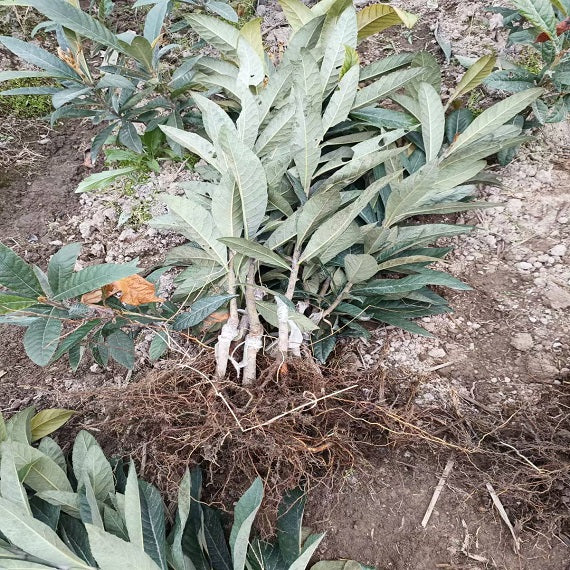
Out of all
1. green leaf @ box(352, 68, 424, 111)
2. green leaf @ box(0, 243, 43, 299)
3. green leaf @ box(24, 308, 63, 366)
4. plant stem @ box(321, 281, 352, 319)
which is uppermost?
green leaf @ box(352, 68, 424, 111)

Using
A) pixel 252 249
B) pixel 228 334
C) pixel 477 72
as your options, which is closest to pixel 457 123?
pixel 477 72

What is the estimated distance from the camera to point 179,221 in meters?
1.11

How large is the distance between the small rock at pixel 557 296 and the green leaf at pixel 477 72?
61 centimetres

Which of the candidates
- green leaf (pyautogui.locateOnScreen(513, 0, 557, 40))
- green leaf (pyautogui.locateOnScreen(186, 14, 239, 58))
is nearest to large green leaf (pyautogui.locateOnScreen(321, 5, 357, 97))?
green leaf (pyautogui.locateOnScreen(186, 14, 239, 58))

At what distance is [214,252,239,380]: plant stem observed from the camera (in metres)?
1.10

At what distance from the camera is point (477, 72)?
140 centimetres

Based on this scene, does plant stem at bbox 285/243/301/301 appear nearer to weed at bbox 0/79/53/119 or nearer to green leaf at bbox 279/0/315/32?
green leaf at bbox 279/0/315/32

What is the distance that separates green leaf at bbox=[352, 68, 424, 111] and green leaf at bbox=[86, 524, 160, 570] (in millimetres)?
1162

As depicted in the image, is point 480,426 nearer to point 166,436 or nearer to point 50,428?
point 166,436

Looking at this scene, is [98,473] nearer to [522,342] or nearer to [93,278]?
[93,278]

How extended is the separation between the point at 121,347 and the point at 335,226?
0.56m

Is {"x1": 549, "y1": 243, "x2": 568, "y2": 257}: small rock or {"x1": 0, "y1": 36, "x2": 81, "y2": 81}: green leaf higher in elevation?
{"x1": 0, "y1": 36, "x2": 81, "y2": 81}: green leaf

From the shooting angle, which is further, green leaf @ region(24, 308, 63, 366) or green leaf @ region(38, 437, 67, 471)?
green leaf @ region(38, 437, 67, 471)

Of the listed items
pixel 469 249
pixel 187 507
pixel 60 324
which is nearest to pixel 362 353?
pixel 469 249
